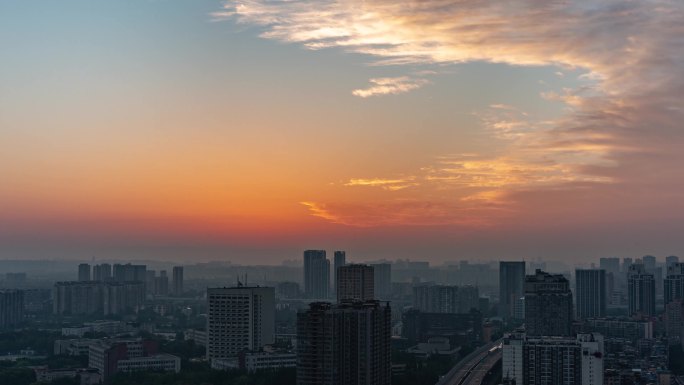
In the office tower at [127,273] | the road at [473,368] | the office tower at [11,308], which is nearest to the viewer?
the road at [473,368]

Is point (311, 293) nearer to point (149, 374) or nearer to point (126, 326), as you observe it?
point (126, 326)

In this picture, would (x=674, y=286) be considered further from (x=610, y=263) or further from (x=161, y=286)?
(x=161, y=286)

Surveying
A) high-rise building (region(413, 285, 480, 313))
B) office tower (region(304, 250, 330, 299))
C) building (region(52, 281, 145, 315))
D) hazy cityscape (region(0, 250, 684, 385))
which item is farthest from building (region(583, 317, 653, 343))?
office tower (region(304, 250, 330, 299))

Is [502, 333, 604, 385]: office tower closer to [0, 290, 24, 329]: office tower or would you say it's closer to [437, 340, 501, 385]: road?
[437, 340, 501, 385]: road

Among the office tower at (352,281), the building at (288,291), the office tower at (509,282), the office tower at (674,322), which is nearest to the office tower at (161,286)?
the building at (288,291)

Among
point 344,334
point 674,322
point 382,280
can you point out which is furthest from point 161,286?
point 344,334

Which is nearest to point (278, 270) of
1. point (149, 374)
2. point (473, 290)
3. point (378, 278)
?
point (378, 278)

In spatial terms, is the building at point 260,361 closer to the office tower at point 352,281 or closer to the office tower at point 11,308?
the office tower at point 352,281
